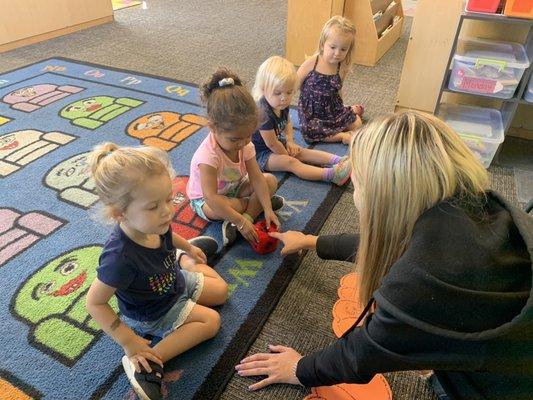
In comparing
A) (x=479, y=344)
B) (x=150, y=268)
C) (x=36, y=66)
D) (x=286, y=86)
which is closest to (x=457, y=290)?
(x=479, y=344)

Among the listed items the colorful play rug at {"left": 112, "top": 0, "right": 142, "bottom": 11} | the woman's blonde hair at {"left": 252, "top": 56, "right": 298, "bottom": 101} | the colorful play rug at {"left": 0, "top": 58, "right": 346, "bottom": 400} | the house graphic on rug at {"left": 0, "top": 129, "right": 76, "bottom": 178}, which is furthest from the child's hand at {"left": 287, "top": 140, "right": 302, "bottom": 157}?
the colorful play rug at {"left": 112, "top": 0, "right": 142, "bottom": 11}

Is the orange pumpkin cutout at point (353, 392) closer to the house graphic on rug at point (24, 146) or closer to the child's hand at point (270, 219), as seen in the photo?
the child's hand at point (270, 219)

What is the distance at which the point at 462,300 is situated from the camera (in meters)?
0.54

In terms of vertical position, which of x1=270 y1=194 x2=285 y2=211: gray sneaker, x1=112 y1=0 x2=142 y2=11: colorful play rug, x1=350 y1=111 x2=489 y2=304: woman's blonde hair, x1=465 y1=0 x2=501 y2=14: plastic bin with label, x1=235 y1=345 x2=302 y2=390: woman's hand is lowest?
x1=235 y1=345 x2=302 y2=390: woman's hand

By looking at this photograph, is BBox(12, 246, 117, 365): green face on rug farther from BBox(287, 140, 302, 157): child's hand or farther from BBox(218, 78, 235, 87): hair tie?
BBox(287, 140, 302, 157): child's hand

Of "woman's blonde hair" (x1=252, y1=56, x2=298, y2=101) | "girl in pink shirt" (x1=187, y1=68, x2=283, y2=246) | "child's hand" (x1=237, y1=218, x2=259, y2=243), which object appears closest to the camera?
"girl in pink shirt" (x1=187, y1=68, x2=283, y2=246)

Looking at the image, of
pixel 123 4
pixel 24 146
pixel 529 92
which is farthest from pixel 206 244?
pixel 123 4

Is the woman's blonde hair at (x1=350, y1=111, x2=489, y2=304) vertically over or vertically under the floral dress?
over

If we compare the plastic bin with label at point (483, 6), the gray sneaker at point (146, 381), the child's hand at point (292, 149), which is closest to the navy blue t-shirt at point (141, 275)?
the gray sneaker at point (146, 381)

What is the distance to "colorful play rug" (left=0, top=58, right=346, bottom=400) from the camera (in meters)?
0.95

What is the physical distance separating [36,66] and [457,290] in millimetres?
2926

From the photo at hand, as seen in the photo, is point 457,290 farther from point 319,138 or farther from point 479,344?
point 319,138

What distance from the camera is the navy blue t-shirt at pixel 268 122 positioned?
1537 mm

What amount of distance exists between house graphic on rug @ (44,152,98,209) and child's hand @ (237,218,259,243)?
61cm
